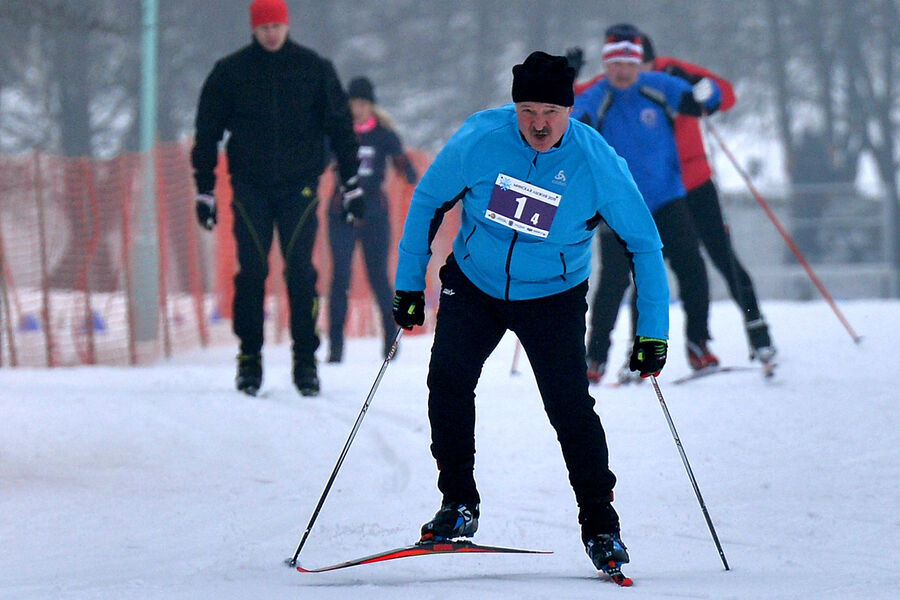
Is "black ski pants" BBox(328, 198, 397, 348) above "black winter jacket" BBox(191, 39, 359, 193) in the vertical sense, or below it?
below

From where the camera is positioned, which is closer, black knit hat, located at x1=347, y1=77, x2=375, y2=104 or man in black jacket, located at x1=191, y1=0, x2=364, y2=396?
man in black jacket, located at x1=191, y1=0, x2=364, y2=396

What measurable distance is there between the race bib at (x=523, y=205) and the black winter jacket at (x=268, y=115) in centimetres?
302

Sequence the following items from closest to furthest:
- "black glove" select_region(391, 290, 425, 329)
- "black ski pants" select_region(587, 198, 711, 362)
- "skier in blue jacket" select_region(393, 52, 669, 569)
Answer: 1. "skier in blue jacket" select_region(393, 52, 669, 569)
2. "black glove" select_region(391, 290, 425, 329)
3. "black ski pants" select_region(587, 198, 711, 362)

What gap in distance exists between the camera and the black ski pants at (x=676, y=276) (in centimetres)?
713

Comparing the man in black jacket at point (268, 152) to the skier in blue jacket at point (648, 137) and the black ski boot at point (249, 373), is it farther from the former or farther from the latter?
the skier in blue jacket at point (648, 137)

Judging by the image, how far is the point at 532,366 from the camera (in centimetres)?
406

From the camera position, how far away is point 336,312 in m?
9.31

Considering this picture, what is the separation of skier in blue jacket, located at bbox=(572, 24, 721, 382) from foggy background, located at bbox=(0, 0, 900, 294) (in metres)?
20.5

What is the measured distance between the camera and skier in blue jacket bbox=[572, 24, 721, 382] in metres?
6.93

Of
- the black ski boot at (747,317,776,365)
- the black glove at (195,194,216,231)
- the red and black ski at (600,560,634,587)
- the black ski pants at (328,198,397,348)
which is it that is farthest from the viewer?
the black ski pants at (328,198,397,348)

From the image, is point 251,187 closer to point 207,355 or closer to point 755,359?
point 755,359

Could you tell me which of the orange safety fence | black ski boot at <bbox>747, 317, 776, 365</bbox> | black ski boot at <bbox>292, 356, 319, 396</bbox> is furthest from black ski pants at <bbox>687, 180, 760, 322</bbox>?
the orange safety fence

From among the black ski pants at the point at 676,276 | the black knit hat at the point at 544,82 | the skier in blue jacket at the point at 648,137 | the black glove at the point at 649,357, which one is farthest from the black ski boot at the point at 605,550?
the black ski pants at the point at 676,276

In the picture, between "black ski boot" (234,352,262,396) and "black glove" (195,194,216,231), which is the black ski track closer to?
"black ski boot" (234,352,262,396)
